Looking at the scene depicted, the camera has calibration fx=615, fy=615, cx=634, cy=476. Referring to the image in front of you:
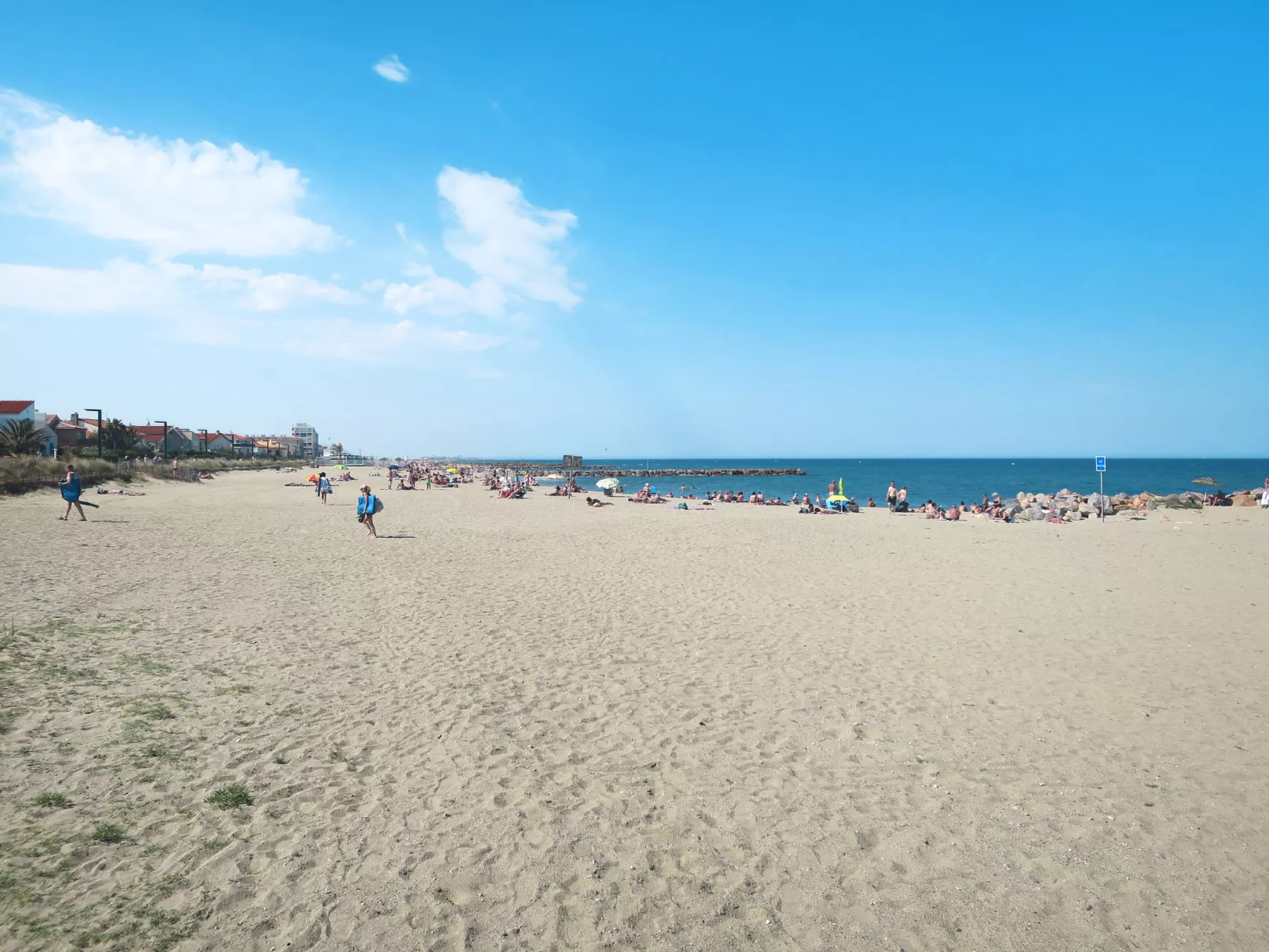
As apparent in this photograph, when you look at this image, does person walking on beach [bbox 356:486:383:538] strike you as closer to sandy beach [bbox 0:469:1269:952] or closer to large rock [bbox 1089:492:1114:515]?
sandy beach [bbox 0:469:1269:952]

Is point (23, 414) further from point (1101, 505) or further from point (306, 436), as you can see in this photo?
point (306, 436)

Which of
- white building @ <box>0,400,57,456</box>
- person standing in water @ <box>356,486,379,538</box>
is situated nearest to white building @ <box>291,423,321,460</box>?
white building @ <box>0,400,57,456</box>

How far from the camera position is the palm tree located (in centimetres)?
3384

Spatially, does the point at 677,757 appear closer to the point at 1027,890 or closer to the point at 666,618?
the point at 1027,890

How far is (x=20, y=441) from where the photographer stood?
117 ft

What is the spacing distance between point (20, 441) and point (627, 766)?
4719 cm

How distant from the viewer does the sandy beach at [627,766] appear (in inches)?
134

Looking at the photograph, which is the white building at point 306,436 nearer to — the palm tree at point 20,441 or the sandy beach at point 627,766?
the palm tree at point 20,441

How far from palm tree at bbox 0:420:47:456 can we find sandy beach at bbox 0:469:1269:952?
32.6 m

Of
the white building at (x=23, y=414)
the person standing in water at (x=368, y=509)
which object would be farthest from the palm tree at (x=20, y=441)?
the person standing in water at (x=368, y=509)

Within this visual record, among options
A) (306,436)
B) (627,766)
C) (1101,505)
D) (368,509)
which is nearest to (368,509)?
(368,509)

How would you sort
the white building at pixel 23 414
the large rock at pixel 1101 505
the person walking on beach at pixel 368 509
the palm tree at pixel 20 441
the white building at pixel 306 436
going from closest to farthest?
the person walking on beach at pixel 368 509, the large rock at pixel 1101 505, the palm tree at pixel 20 441, the white building at pixel 23 414, the white building at pixel 306 436

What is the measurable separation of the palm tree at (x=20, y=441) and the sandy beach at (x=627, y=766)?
107 feet

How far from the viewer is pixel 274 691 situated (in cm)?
628
